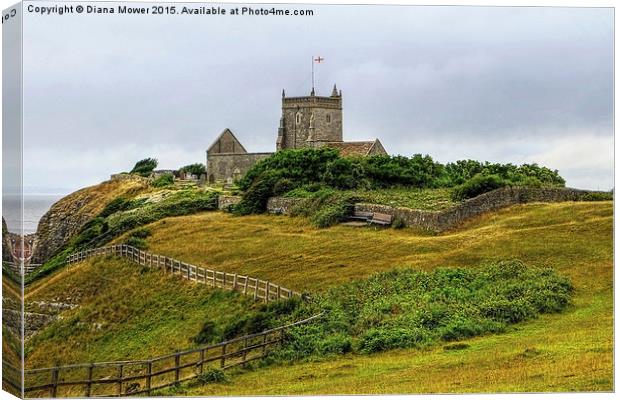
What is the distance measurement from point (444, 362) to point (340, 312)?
3.69 m

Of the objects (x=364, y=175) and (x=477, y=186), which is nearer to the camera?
(x=477, y=186)

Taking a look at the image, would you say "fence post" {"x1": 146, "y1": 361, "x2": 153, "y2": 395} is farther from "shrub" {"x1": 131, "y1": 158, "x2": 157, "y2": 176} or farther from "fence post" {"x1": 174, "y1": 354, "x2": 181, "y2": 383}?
"shrub" {"x1": 131, "y1": 158, "x2": 157, "y2": 176}

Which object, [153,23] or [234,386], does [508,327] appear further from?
[153,23]

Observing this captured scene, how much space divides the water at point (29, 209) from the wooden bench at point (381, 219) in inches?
423

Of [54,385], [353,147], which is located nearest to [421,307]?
[54,385]

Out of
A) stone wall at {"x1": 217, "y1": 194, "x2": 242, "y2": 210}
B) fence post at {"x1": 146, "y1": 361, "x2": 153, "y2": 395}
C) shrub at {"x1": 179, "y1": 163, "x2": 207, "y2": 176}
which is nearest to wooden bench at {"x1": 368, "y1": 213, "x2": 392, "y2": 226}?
stone wall at {"x1": 217, "y1": 194, "x2": 242, "y2": 210}

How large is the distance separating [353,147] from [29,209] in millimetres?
13988

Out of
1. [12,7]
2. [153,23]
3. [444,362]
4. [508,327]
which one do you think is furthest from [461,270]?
[12,7]

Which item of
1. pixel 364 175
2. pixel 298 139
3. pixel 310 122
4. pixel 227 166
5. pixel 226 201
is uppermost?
pixel 310 122

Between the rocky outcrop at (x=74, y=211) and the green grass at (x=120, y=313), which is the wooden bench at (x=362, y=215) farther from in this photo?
the rocky outcrop at (x=74, y=211)

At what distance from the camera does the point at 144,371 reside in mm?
30641

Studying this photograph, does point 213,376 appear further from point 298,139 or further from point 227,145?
point 298,139

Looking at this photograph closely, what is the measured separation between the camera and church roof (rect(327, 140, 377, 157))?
130 feet

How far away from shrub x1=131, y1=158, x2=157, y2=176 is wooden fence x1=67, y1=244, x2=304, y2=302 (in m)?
1.94
